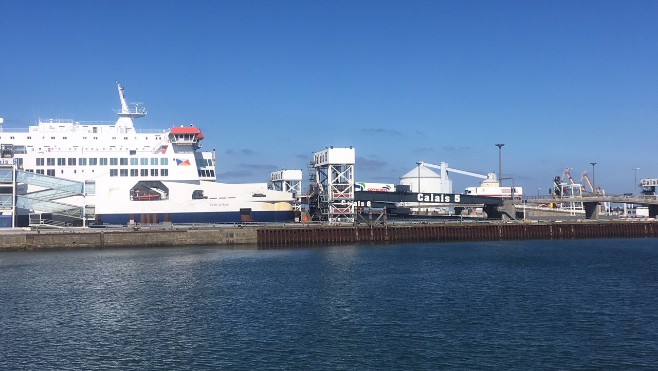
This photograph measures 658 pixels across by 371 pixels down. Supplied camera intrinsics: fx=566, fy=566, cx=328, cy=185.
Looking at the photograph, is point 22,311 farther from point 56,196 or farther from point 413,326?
point 56,196

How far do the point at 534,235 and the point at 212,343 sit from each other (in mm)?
54859

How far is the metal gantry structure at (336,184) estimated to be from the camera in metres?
63.0

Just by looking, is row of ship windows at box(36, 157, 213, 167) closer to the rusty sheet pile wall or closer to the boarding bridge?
the boarding bridge

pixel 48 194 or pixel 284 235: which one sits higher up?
pixel 48 194

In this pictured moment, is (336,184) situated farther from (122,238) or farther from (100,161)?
(100,161)

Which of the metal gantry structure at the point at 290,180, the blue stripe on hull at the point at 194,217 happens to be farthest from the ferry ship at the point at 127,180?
the metal gantry structure at the point at 290,180

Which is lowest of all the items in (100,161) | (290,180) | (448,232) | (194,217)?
(448,232)

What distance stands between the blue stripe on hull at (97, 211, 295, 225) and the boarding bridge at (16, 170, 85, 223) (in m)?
3.78

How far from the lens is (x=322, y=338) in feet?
73.4

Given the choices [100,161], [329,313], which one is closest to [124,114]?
[100,161]

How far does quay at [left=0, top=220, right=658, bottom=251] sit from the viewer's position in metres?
55.5

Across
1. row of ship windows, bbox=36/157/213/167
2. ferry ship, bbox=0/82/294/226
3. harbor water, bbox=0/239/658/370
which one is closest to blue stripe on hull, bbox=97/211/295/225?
ferry ship, bbox=0/82/294/226

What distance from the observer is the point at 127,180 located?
208ft

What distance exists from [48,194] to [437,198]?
47.6 meters
